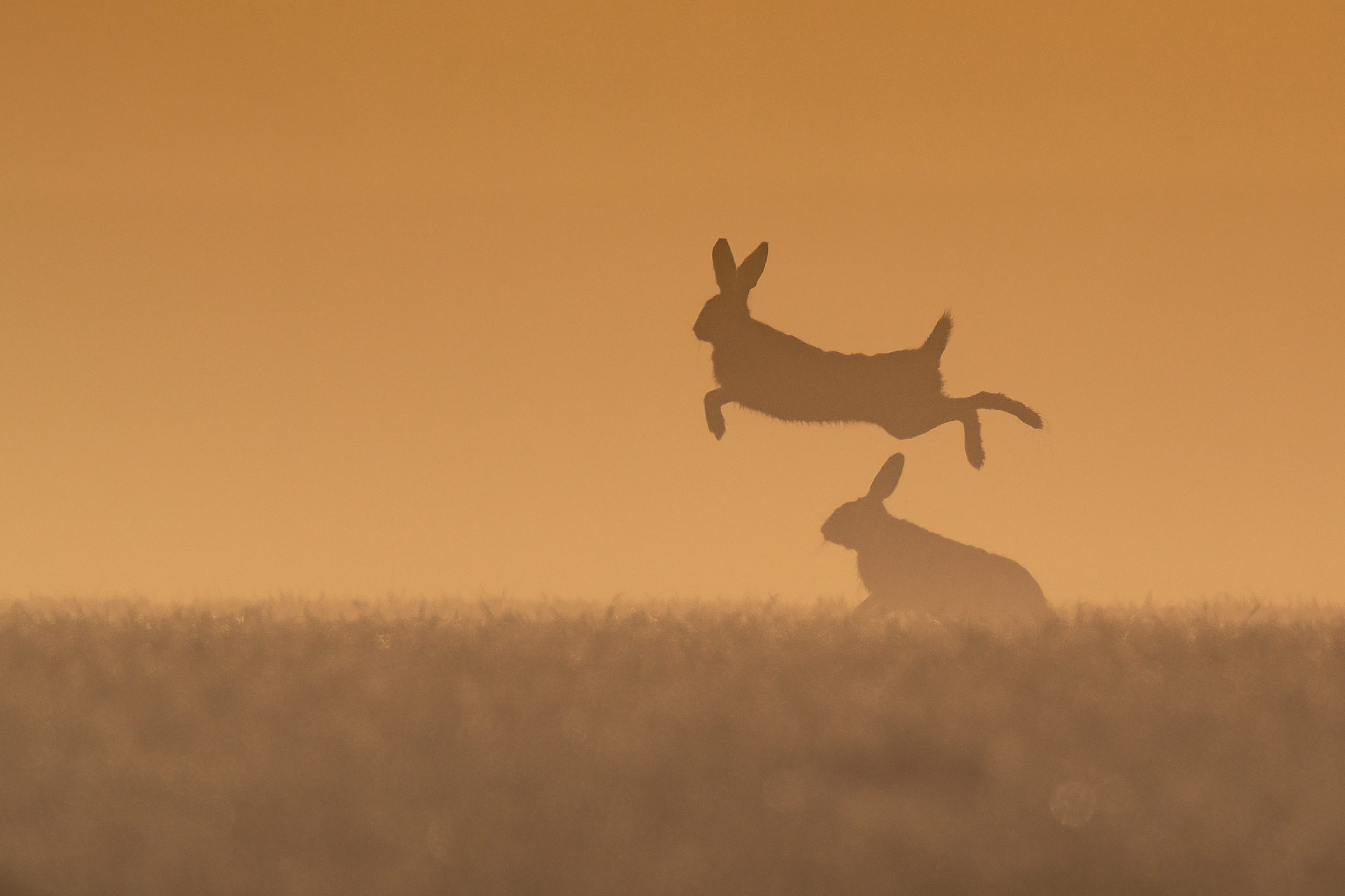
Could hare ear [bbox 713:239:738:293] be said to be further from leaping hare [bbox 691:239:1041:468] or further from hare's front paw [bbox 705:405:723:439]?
hare's front paw [bbox 705:405:723:439]

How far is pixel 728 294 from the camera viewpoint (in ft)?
8.80

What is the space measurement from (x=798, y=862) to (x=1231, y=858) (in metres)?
0.36

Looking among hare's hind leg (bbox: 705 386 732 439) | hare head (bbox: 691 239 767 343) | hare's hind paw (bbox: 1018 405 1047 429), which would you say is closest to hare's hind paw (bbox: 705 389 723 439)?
hare's hind leg (bbox: 705 386 732 439)

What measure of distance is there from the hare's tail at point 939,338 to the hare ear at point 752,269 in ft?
1.33

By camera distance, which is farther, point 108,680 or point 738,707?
point 108,680

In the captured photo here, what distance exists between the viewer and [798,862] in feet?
3.32

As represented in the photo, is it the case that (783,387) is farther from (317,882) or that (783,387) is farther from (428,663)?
(317,882)

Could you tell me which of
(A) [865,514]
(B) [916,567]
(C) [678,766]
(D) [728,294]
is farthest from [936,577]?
(C) [678,766]

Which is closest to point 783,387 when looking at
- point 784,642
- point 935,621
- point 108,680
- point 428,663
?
point 935,621

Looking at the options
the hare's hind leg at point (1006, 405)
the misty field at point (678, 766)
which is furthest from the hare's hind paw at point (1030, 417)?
the misty field at point (678, 766)

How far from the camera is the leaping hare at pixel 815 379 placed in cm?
263

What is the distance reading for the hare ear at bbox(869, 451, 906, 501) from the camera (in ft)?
8.96

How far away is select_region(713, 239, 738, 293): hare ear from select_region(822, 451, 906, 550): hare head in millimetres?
551

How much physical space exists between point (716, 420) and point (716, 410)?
23 millimetres
